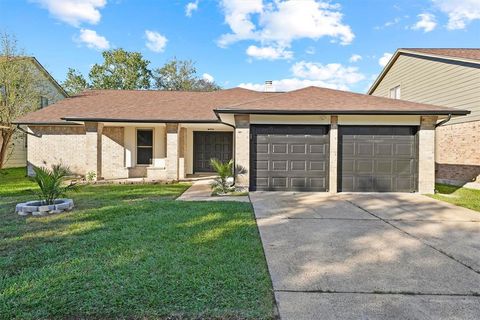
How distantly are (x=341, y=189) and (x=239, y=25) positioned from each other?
662 inches

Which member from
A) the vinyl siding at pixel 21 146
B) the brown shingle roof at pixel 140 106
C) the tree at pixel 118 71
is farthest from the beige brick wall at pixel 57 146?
the tree at pixel 118 71

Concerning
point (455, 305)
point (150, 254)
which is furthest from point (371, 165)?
point (150, 254)

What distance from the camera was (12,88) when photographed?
590 inches

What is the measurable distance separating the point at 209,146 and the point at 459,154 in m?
11.4

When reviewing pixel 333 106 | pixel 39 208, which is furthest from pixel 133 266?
pixel 333 106

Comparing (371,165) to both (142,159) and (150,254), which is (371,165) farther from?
(142,159)

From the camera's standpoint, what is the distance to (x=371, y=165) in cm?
974

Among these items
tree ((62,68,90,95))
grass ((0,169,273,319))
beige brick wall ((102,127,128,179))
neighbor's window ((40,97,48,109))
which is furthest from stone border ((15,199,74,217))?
tree ((62,68,90,95))

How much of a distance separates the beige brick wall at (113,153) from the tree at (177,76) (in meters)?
24.6

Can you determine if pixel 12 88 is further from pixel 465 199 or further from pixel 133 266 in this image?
pixel 465 199

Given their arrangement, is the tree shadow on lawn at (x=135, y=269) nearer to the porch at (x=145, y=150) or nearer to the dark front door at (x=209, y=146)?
the porch at (x=145, y=150)

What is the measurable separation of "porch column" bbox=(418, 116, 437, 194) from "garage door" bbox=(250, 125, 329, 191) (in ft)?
10.2

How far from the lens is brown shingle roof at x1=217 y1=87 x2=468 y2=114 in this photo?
9.12 m

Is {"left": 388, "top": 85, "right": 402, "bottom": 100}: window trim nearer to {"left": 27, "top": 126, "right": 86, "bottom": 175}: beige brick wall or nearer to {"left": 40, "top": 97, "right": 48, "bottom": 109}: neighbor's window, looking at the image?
{"left": 27, "top": 126, "right": 86, "bottom": 175}: beige brick wall
